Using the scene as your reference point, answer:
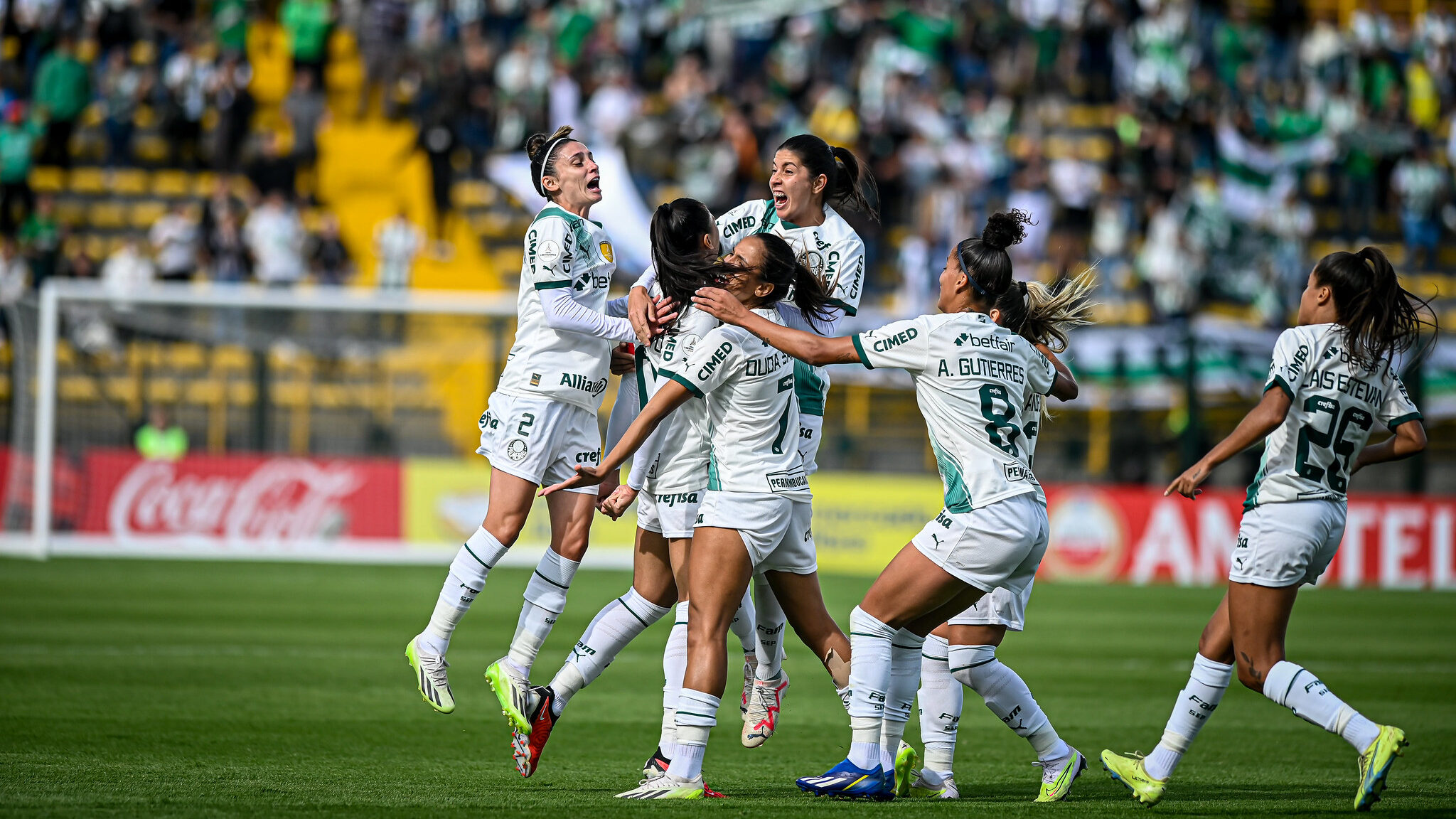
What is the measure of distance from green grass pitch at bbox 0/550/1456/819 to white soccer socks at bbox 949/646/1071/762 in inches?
9.8

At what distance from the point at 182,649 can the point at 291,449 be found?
7.09m

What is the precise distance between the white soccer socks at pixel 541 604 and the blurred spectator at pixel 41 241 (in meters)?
14.9

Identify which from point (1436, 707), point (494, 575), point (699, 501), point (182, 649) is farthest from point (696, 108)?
point (699, 501)

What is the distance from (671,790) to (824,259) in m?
2.59

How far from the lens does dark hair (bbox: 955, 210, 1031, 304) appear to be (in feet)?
20.5

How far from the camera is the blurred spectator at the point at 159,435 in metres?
17.9

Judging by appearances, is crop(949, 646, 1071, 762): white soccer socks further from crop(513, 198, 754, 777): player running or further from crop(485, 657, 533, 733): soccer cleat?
crop(485, 657, 533, 733): soccer cleat

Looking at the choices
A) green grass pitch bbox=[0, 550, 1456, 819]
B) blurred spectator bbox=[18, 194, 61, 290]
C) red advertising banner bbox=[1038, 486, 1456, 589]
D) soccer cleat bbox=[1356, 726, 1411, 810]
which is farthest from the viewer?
blurred spectator bbox=[18, 194, 61, 290]

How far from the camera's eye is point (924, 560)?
608cm

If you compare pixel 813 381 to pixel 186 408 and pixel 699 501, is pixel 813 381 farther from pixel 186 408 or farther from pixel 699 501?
pixel 186 408

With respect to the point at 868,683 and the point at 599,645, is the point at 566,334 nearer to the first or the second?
the point at 599,645

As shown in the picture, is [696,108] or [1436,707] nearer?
[1436,707]

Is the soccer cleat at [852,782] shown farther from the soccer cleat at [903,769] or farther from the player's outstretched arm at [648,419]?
the player's outstretched arm at [648,419]

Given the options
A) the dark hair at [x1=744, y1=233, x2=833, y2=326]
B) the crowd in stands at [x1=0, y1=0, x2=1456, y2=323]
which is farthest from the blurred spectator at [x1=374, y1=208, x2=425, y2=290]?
the dark hair at [x1=744, y1=233, x2=833, y2=326]
